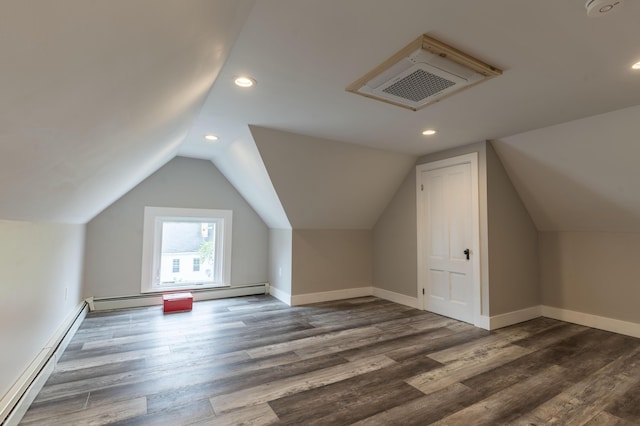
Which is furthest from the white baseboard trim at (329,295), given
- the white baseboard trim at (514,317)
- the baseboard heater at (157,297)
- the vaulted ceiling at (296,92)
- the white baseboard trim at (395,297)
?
the white baseboard trim at (514,317)

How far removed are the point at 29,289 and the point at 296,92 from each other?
228cm

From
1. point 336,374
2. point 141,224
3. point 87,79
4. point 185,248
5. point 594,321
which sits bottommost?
point 336,374

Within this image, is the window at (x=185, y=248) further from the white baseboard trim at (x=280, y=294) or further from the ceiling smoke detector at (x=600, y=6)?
the ceiling smoke detector at (x=600, y=6)

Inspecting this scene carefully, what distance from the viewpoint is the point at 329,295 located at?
4.75m

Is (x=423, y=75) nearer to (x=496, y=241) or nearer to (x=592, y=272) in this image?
(x=496, y=241)

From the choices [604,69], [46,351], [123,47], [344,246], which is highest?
[604,69]

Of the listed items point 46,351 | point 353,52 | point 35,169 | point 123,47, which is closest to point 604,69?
point 353,52

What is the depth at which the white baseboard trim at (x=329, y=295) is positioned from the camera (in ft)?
14.7

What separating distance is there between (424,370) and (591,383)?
117cm

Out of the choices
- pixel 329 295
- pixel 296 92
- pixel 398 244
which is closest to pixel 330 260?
pixel 329 295

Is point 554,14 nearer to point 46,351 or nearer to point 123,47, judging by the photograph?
point 123,47

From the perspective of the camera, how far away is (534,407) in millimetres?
1992

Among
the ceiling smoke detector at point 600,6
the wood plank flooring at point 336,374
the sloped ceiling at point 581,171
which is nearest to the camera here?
the ceiling smoke detector at point 600,6

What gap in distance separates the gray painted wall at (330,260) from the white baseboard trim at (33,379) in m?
2.52
